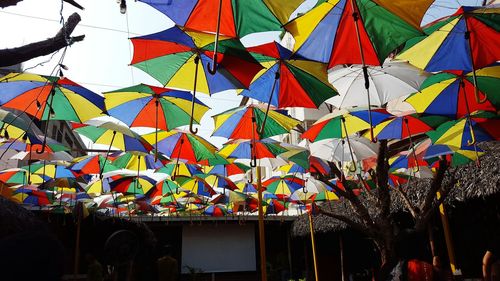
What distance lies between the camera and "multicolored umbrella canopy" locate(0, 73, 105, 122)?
5598 millimetres

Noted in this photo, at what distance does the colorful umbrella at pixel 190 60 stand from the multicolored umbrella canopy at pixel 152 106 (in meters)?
0.83

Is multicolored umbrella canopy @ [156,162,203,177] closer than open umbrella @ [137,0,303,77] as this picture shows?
No

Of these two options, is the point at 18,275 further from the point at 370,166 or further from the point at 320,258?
the point at 320,258

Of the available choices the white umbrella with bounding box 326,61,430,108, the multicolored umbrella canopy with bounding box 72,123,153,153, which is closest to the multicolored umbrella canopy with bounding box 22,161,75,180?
the multicolored umbrella canopy with bounding box 72,123,153,153

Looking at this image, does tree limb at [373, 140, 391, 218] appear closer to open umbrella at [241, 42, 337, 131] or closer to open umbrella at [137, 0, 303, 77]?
open umbrella at [241, 42, 337, 131]

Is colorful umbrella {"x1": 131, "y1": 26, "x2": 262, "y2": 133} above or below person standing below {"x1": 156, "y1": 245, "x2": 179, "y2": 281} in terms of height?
above

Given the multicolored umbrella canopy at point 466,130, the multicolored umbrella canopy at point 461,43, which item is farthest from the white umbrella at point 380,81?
the multicolored umbrella canopy at point 466,130

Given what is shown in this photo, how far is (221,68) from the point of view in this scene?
4.88 meters

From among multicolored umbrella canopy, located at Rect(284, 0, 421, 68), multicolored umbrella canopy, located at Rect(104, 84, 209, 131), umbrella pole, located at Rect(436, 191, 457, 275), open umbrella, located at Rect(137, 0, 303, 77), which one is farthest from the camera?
umbrella pole, located at Rect(436, 191, 457, 275)

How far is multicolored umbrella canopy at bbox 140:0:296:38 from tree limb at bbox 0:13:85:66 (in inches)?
38.0

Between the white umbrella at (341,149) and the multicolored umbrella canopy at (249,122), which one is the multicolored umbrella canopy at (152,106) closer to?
the multicolored umbrella canopy at (249,122)

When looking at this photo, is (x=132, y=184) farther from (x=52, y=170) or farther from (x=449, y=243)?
(x=449, y=243)

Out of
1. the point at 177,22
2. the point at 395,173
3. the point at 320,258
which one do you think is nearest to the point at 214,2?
the point at 177,22

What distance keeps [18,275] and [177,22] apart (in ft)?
10.9
